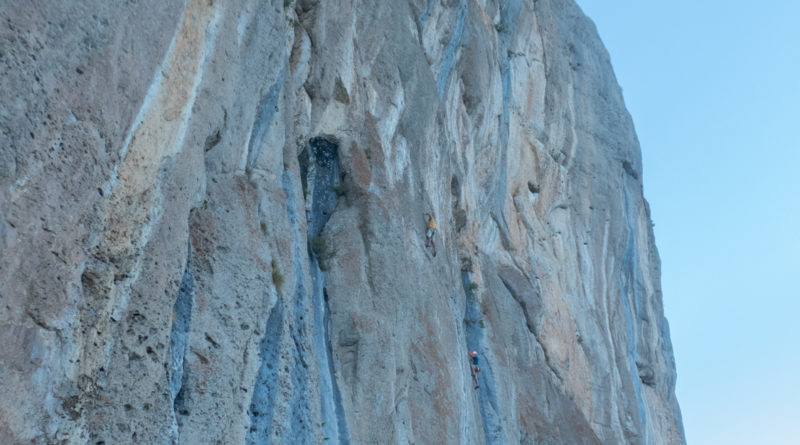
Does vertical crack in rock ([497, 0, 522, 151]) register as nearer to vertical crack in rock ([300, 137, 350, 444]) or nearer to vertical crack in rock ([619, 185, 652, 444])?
vertical crack in rock ([619, 185, 652, 444])

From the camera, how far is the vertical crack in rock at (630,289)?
93.5ft

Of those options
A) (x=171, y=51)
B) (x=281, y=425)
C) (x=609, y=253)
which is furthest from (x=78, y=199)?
(x=609, y=253)

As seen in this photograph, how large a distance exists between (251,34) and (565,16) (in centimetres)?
2142

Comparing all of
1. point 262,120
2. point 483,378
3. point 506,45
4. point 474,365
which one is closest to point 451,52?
point 506,45

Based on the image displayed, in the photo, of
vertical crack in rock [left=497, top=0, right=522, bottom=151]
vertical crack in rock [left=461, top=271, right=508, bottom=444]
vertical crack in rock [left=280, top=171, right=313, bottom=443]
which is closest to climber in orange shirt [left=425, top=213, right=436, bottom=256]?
vertical crack in rock [left=461, top=271, right=508, bottom=444]

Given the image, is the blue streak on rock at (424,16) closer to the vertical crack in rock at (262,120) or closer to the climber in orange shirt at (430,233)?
the climber in orange shirt at (430,233)

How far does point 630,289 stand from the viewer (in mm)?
30812

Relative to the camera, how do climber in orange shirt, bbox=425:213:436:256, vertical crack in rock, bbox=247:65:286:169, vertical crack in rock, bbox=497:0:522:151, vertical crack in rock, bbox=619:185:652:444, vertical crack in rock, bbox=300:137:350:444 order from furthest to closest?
vertical crack in rock, bbox=619:185:652:444 < vertical crack in rock, bbox=497:0:522:151 < climber in orange shirt, bbox=425:213:436:256 < vertical crack in rock, bbox=300:137:350:444 < vertical crack in rock, bbox=247:65:286:169

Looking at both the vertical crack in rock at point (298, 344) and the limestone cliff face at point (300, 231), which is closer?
the limestone cliff face at point (300, 231)

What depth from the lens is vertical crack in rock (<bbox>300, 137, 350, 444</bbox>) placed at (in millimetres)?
12766

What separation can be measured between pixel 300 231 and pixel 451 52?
9.66 metres

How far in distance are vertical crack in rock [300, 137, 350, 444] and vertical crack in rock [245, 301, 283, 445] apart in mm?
1612

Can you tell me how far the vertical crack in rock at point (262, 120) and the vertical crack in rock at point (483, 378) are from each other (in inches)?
340

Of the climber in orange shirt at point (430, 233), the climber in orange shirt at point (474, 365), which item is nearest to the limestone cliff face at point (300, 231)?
the climber in orange shirt at point (474, 365)
